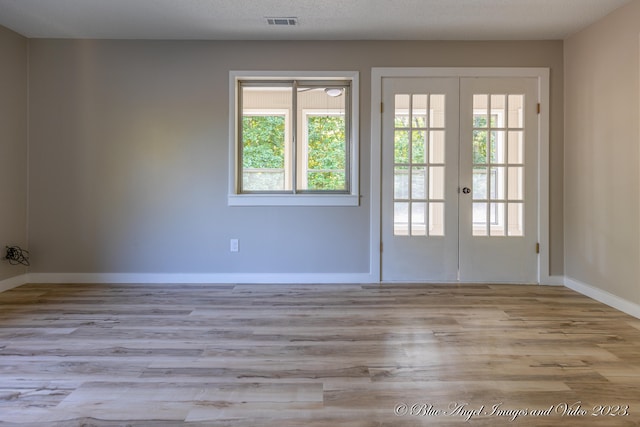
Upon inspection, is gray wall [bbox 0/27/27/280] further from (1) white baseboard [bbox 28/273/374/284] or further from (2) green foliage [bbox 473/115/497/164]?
(2) green foliage [bbox 473/115/497/164]

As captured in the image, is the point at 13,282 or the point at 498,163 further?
the point at 498,163

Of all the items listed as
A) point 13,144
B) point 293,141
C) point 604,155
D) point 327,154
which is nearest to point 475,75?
point 604,155

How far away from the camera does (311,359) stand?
2.03 m

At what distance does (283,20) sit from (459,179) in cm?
219

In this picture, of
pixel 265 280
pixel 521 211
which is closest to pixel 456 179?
pixel 521 211

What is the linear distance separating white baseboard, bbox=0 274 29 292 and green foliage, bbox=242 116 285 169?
7.85ft

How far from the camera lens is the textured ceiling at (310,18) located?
2.91m

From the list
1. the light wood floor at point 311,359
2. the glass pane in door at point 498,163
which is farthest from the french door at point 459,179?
A: the light wood floor at point 311,359

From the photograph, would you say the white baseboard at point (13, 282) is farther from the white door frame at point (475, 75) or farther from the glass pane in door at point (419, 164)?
the glass pane in door at point (419, 164)

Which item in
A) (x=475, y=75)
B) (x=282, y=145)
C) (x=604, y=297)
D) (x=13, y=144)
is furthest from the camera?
(x=282, y=145)

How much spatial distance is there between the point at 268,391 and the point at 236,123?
2.67m

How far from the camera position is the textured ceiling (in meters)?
2.91

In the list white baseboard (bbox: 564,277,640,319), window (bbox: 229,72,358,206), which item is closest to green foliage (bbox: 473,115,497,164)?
window (bbox: 229,72,358,206)

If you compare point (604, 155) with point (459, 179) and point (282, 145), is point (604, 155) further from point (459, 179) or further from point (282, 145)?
point (282, 145)
